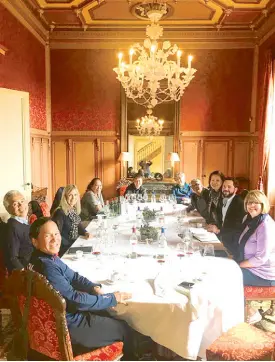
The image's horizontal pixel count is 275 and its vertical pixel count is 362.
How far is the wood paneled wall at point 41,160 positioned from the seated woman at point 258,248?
195 inches

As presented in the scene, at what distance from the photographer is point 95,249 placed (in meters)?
3.05

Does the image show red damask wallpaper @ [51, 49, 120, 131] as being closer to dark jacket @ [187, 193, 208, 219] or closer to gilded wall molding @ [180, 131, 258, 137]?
gilded wall molding @ [180, 131, 258, 137]

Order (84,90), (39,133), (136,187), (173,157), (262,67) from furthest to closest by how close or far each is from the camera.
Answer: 1. (84,90)
2. (173,157)
3. (39,133)
4. (262,67)
5. (136,187)

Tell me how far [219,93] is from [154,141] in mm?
1815

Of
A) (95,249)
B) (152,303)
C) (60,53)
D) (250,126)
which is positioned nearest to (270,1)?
(250,126)

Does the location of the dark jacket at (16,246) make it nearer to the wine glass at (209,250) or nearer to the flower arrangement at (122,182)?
the wine glass at (209,250)

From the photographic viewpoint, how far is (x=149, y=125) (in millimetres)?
7832

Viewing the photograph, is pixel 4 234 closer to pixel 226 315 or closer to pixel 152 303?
pixel 152 303

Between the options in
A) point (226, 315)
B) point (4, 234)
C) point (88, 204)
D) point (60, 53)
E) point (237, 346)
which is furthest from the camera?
point (60, 53)

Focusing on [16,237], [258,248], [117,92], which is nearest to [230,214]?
[258,248]

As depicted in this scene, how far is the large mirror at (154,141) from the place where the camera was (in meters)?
7.86

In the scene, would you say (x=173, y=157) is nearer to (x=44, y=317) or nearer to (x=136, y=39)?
(x=136, y=39)

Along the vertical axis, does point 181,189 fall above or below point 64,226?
above

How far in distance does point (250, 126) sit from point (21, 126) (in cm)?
502
